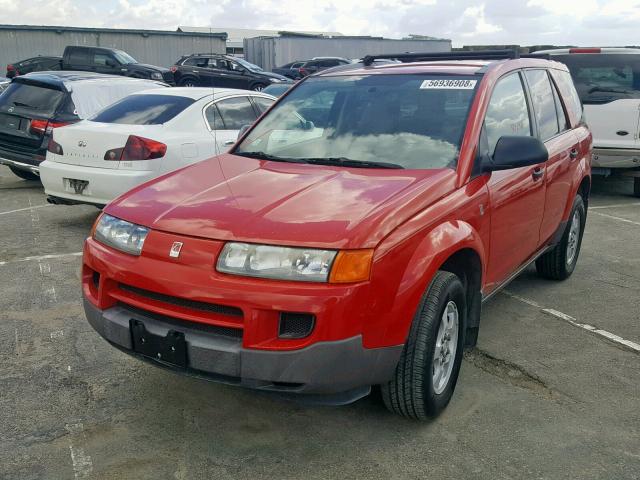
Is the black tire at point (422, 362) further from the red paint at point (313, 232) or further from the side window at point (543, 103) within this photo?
the side window at point (543, 103)

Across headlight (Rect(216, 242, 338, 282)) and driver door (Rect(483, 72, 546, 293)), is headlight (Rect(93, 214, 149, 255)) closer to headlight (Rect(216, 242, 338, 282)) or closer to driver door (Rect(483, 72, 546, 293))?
headlight (Rect(216, 242, 338, 282))

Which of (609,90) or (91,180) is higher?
(609,90)

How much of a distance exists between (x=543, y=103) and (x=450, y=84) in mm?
1211

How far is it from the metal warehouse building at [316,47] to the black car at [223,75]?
37.4 feet

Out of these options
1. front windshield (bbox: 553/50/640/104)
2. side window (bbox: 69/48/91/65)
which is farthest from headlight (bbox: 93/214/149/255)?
side window (bbox: 69/48/91/65)

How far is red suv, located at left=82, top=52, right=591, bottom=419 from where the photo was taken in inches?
108

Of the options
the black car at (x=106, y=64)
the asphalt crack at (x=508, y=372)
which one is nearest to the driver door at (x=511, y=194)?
the asphalt crack at (x=508, y=372)

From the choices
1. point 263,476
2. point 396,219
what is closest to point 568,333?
point 396,219

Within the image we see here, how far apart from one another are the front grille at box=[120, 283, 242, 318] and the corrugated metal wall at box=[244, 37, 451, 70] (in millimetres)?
33662

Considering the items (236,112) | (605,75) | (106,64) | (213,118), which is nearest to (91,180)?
(213,118)

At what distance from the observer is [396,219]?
295cm

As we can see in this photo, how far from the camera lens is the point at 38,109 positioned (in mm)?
8656

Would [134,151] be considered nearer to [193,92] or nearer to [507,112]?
[193,92]

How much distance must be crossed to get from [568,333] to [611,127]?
5533 millimetres
